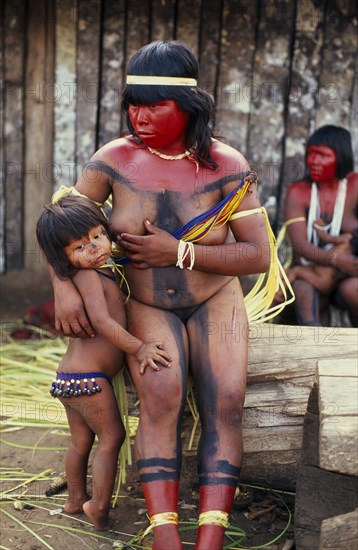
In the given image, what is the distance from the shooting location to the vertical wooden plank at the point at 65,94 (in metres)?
5.71

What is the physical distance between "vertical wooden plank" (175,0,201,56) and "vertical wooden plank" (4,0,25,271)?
1.09m

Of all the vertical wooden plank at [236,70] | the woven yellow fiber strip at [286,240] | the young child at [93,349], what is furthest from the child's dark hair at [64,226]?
the vertical wooden plank at [236,70]

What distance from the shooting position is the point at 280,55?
223 inches

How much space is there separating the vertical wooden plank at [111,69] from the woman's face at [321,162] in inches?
53.4

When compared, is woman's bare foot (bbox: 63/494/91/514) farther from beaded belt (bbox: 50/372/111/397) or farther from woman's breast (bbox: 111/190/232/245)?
woman's breast (bbox: 111/190/232/245)

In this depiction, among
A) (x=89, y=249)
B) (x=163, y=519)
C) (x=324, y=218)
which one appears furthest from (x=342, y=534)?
(x=324, y=218)

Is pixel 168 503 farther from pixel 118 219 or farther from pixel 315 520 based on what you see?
pixel 118 219

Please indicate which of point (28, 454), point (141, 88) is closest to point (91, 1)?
point (141, 88)

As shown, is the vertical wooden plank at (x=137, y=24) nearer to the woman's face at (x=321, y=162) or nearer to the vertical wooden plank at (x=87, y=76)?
the vertical wooden plank at (x=87, y=76)

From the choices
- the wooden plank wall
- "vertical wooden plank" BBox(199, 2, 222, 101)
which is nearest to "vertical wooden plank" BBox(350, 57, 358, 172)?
the wooden plank wall

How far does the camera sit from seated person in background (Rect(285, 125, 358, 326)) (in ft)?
17.2

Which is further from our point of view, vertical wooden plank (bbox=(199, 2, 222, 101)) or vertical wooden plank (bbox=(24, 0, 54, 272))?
vertical wooden plank (bbox=(24, 0, 54, 272))

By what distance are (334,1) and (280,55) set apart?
49cm

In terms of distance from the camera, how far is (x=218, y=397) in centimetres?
349
